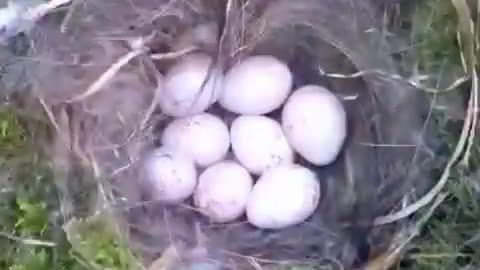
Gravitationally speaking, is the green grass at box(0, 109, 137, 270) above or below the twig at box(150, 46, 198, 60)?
below

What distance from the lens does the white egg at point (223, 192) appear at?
995 mm

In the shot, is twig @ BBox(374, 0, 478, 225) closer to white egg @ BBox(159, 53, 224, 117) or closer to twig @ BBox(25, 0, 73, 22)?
white egg @ BBox(159, 53, 224, 117)

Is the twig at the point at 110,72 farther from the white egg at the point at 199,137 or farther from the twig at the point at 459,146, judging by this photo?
the twig at the point at 459,146

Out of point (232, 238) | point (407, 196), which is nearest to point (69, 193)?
point (232, 238)

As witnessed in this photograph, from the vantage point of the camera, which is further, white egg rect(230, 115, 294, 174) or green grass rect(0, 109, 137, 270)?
white egg rect(230, 115, 294, 174)

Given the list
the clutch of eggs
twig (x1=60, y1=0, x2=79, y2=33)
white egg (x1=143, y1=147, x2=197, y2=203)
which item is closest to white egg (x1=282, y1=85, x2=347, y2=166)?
the clutch of eggs

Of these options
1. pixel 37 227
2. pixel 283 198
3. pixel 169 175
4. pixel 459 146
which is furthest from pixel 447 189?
pixel 37 227

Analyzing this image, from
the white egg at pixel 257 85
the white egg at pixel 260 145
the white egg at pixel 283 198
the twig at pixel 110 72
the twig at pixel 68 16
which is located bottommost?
the white egg at pixel 283 198

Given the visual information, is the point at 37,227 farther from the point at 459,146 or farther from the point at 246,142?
the point at 459,146

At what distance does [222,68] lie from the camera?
3.31ft

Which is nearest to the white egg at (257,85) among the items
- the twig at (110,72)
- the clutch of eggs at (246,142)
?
the clutch of eggs at (246,142)

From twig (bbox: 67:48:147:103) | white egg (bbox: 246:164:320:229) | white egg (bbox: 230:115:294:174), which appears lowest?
white egg (bbox: 246:164:320:229)

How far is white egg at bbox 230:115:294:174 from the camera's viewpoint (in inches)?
39.7

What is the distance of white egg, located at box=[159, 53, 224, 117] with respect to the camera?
100 cm
